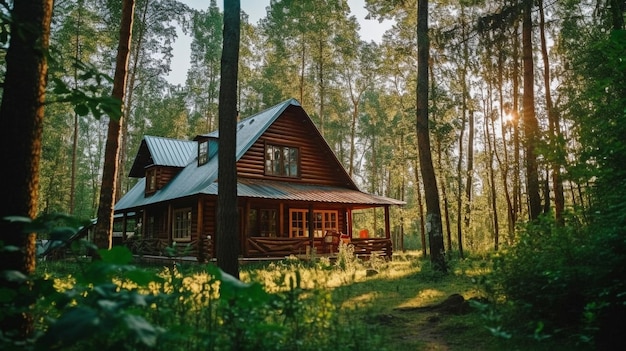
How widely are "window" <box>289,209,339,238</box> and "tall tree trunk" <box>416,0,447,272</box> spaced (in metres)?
8.97

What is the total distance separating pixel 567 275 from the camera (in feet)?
14.5

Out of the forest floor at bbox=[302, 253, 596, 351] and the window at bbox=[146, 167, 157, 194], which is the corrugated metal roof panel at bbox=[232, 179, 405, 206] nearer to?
the forest floor at bbox=[302, 253, 596, 351]

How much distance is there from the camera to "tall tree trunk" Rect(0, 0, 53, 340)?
9.55ft

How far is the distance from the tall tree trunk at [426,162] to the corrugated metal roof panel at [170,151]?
14.5 metres

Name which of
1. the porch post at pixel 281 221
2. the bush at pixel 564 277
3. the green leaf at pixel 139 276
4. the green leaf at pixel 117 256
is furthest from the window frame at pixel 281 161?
the green leaf at pixel 139 276

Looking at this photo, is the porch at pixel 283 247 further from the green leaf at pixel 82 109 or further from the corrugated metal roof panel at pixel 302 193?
the green leaf at pixel 82 109

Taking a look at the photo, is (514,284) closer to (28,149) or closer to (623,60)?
(623,60)

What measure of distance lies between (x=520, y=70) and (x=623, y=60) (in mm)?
16484

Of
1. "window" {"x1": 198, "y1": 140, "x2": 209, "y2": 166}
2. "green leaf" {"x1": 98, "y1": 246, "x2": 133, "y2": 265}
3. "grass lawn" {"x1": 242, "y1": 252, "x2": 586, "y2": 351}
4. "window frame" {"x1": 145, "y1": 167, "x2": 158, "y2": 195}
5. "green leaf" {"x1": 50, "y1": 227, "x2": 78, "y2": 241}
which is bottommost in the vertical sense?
"grass lawn" {"x1": 242, "y1": 252, "x2": 586, "y2": 351}

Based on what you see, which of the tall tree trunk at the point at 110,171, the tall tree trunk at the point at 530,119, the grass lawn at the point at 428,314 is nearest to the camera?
the grass lawn at the point at 428,314

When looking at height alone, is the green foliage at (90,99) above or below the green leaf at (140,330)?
above

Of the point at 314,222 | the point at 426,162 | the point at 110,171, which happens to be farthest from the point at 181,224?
the point at 426,162

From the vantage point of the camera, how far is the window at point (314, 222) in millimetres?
19594

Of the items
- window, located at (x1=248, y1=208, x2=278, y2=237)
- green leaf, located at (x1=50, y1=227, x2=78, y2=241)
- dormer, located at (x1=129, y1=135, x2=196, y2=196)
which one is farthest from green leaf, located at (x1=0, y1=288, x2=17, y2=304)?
dormer, located at (x1=129, y1=135, x2=196, y2=196)
